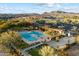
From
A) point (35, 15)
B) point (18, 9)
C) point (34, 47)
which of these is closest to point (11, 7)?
point (18, 9)

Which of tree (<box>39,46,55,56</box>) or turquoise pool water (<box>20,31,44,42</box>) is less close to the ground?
turquoise pool water (<box>20,31,44,42</box>)

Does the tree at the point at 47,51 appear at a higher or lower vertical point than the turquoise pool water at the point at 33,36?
lower

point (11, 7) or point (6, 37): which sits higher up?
point (11, 7)

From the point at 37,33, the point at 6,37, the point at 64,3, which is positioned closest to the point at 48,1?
the point at 64,3

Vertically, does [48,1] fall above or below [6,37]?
above

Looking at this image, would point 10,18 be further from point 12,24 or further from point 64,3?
point 64,3

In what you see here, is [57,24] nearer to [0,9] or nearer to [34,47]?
[34,47]

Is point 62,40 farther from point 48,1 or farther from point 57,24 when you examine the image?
point 48,1

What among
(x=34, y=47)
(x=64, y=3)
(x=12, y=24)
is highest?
(x=64, y=3)
